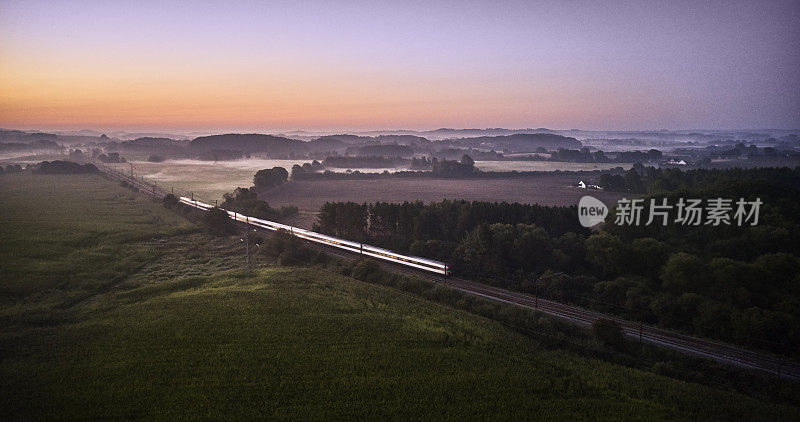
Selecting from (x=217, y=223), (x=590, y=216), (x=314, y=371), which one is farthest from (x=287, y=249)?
(x=590, y=216)

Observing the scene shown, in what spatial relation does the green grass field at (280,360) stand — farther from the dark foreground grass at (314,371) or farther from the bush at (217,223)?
the bush at (217,223)

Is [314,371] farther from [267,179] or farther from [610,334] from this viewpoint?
[267,179]

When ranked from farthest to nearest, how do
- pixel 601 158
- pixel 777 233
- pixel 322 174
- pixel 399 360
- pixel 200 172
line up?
pixel 601 158
pixel 200 172
pixel 322 174
pixel 777 233
pixel 399 360

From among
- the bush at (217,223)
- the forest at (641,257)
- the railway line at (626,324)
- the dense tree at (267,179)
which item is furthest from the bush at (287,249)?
the dense tree at (267,179)

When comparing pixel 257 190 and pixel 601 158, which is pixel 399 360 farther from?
pixel 601 158

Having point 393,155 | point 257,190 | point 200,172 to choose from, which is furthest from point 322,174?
point 393,155

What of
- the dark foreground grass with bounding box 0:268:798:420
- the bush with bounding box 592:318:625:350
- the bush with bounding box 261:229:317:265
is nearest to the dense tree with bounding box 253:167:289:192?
the bush with bounding box 261:229:317:265
